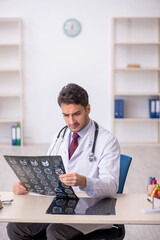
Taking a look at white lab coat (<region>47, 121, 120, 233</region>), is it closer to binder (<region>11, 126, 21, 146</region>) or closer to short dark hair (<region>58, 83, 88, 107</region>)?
short dark hair (<region>58, 83, 88, 107</region>)

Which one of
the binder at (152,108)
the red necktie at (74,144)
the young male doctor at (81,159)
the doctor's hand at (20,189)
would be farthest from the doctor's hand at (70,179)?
the binder at (152,108)

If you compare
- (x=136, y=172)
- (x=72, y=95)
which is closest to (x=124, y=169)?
(x=72, y=95)

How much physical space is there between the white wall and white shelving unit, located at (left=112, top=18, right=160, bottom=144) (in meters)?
0.14

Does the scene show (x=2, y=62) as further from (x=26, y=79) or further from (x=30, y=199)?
(x=30, y=199)

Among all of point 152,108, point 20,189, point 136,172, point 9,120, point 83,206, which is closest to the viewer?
point 83,206

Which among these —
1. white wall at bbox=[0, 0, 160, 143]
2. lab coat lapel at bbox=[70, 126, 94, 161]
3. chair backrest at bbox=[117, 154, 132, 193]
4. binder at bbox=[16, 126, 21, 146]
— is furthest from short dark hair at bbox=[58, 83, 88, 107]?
white wall at bbox=[0, 0, 160, 143]

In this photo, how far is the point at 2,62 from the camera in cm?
693

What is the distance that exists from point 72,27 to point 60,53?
473 mm

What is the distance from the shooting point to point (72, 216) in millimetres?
1860

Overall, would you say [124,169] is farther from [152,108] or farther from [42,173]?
[152,108]

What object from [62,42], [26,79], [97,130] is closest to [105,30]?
[62,42]

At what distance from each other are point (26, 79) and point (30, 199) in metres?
5.07

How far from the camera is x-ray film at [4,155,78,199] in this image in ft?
6.39

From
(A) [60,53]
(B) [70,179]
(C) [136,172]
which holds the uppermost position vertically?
(A) [60,53]
